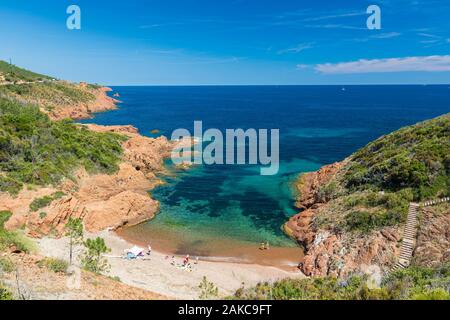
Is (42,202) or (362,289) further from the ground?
(42,202)

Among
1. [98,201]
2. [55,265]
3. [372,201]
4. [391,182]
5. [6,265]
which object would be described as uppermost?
[391,182]

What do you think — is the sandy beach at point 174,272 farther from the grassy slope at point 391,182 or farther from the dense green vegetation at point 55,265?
the grassy slope at point 391,182

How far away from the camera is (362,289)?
15992mm

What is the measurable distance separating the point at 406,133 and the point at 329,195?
45.7 feet

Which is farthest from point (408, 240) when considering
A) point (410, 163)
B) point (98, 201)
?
point (98, 201)

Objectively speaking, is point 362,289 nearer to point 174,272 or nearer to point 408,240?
point 408,240

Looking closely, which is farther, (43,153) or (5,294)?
(43,153)

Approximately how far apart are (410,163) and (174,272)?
23841 mm

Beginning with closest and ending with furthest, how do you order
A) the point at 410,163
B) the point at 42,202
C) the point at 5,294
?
the point at 5,294 < the point at 42,202 < the point at 410,163

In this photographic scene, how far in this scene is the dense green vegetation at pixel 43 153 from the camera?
36.2 metres

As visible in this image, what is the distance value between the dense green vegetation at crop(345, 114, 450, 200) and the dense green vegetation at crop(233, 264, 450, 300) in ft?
36.7

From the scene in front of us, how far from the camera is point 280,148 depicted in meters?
74.6

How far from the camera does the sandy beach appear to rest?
24.1 m
